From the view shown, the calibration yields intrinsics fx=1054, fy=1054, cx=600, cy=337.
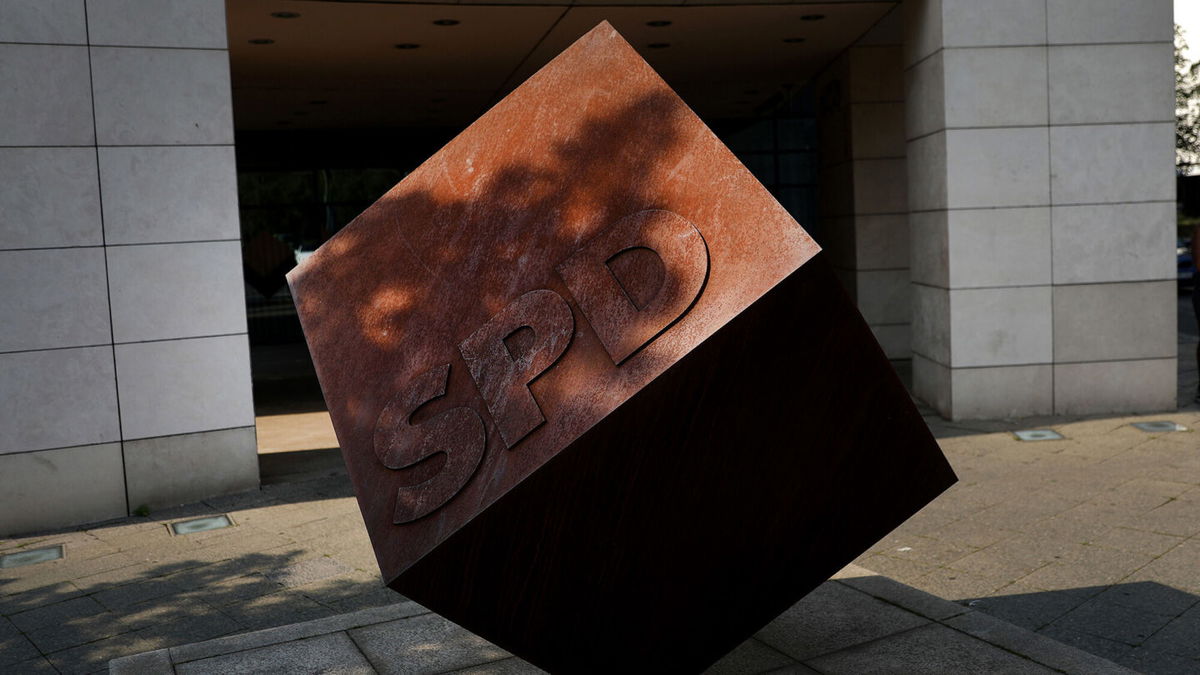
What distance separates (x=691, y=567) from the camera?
3.50 m

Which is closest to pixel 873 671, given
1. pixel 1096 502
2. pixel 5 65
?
pixel 1096 502

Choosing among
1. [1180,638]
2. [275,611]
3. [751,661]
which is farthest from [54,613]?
[1180,638]

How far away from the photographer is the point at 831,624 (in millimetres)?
4523

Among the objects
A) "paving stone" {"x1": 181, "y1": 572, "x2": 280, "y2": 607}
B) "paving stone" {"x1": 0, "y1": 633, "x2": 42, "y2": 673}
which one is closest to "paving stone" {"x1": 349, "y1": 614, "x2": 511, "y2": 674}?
"paving stone" {"x1": 181, "y1": 572, "x2": 280, "y2": 607}

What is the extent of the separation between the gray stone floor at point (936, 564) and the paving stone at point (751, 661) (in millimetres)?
1288

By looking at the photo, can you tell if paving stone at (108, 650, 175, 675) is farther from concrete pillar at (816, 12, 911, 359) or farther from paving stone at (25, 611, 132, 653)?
concrete pillar at (816, 12, 911, 359)

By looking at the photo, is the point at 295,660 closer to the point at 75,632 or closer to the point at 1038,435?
the point at 75,632

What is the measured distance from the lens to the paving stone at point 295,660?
4230 millimetres

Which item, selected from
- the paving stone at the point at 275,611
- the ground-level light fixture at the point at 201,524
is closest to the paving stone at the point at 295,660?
the paving stone at the point at 275,611

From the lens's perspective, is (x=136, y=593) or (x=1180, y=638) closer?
(x=1180, y=638)

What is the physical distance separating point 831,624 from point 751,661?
19.7 inches

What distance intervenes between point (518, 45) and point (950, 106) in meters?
4.61

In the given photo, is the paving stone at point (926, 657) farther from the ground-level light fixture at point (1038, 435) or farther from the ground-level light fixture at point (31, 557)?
the ground-level light fixture at point (31, 557)

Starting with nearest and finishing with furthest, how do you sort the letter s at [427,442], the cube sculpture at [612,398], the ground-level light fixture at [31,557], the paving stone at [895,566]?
the cube sculpture at [612,398], the letter s at [427,442], the paving stone at [895,566], the ground-level light fixture at [31,557]
